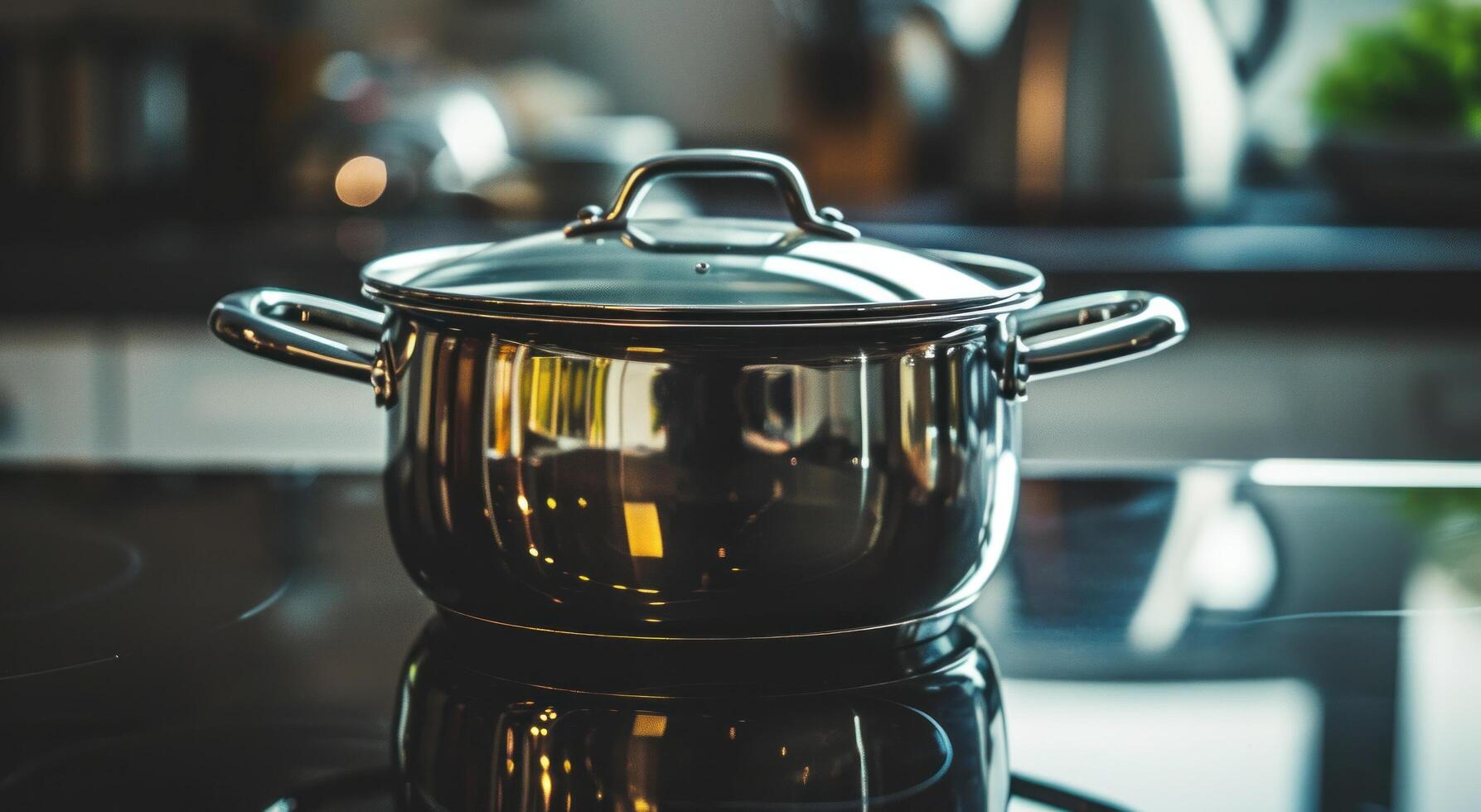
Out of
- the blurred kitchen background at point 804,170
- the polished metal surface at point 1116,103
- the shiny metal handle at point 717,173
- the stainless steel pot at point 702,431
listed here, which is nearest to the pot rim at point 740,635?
the stainless steel pot at point 702,431

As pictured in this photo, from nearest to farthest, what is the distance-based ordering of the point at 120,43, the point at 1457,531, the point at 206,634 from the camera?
1. the point at 206,634
2. the point at 1457,531
3. the point at 120,43

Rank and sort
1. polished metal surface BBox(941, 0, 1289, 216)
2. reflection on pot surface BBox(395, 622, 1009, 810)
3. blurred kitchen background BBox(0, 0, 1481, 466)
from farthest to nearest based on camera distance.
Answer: polished metal surface BBox(941, 0, 1289, 216), blurred kitchen background BBox(0, 0, 1481, 466), reflection on pot surface BBox(395, 622, 1009, 810)

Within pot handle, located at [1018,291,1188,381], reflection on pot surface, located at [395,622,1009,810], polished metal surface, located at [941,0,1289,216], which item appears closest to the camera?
reflection on pot surface, located at [395,622,1009,810]

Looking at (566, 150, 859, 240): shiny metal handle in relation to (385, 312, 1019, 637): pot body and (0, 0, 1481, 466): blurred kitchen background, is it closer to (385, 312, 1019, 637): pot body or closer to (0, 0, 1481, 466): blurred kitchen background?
(385, 312, 1019, 637): pot body

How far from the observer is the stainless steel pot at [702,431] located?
0.38 meters

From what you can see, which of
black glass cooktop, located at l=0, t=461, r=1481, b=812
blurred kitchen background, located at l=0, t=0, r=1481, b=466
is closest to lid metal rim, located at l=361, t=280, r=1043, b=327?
black glass cooktop, located at l=0, t=461, r=1481, b=812

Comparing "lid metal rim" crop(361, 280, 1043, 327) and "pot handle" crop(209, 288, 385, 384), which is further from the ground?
"lid metal rim" crop(361, 280, 1043, 327)

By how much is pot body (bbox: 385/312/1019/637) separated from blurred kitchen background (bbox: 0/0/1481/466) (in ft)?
2.55

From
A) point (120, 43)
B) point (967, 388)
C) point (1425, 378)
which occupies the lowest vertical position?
point (1425, 378)

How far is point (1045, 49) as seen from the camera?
134 centimetres

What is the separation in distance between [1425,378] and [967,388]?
964mm

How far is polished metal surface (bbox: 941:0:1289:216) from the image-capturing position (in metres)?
1.33

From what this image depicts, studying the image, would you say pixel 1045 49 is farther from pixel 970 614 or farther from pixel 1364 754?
pixel 1364 754

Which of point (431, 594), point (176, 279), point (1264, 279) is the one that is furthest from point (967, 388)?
point (176, 279)
